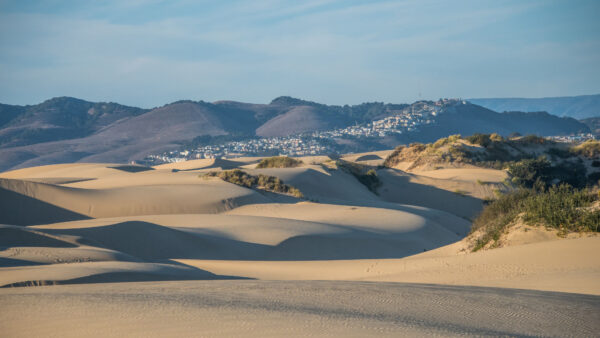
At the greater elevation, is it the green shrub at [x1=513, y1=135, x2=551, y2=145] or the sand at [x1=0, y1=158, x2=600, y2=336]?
the green shrub at [x1=513, y1=135, x2=551, y2=145]

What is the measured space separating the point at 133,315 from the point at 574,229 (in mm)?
8282

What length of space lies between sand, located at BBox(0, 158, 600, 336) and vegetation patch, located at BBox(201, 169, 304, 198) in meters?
0.83

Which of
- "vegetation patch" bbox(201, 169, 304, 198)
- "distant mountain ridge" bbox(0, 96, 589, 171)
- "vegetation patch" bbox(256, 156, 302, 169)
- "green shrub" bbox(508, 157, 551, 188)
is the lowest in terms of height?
"green shrub" bbox(508, 157, 551, 188)

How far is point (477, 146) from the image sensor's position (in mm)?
40188

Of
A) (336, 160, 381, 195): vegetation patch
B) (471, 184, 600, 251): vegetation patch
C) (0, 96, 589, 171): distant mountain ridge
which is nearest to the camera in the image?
(471, 184, 600, 251): vegetation patch

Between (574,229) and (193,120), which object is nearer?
(574,229)

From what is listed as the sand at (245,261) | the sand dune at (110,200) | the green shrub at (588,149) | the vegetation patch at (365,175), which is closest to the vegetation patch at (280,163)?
the vegetation patch at (365,175)

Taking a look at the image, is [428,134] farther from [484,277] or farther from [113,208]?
[484,277]

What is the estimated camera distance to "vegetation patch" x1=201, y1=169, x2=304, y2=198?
80.5ft

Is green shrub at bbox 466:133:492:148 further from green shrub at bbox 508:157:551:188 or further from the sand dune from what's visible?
the sand dune

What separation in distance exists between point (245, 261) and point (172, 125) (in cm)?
14890

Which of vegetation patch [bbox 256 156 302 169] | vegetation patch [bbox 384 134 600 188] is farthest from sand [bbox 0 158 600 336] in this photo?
vegetation patch [bbox 256 156 302 169]

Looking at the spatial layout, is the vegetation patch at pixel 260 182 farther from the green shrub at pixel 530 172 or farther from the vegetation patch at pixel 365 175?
the green shrub at pixel 530 172

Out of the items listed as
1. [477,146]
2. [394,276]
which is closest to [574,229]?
[394,276]
